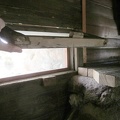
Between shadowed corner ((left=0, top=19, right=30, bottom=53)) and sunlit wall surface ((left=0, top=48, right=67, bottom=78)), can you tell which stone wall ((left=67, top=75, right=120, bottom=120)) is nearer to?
sunlit wall surface ((left=0, top=48, right=67, bottom=78))

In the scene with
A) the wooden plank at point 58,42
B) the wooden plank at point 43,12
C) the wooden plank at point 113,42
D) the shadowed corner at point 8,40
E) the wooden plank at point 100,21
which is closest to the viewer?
the shadowed corner at point 8,40

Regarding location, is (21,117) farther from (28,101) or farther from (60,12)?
(60,12)

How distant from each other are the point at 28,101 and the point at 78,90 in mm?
739

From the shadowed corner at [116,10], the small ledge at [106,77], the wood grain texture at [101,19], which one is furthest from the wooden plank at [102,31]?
the small ledge at [106,77]

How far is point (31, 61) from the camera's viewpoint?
210 cm

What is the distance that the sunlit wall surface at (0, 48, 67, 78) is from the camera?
1.83 metres

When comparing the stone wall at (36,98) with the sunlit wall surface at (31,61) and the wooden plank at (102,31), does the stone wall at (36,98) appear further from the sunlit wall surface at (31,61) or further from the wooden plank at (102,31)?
the wooden plank at (102,31)

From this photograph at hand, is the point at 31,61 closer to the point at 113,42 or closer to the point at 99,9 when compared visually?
the point at 99,9

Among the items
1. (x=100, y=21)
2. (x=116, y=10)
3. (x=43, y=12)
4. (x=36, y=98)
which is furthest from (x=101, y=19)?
(x=36, y=98)

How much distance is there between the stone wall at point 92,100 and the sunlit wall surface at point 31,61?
40 cm

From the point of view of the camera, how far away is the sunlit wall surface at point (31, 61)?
72.1 inches

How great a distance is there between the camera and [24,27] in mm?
1805

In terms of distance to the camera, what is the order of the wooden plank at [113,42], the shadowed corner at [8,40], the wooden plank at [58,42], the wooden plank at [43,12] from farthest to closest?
the wooden plank at [113,42] < the wooden plank at [43,12] < the wooden plank at [58,42] < the shadowed corner at [8,40]

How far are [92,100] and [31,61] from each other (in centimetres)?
97
